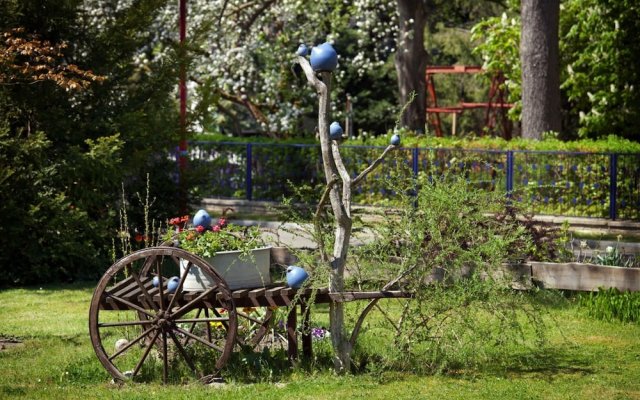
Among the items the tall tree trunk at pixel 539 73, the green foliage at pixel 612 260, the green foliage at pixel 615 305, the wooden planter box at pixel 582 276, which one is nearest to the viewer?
the green foliage at pixel 615 305

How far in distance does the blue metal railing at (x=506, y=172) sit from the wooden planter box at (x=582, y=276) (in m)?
5.61

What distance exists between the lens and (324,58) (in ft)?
25.9

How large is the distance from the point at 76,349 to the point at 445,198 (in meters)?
3.51

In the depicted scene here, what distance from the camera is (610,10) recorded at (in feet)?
75.3

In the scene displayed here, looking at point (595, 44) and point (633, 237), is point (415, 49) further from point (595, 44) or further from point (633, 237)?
point (633, 237)

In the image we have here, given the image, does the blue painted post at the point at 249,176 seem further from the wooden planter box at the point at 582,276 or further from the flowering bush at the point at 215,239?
the flowering bush at the point at 215,239

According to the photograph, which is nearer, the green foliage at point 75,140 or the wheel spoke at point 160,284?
the wheel spoke at point 160,284

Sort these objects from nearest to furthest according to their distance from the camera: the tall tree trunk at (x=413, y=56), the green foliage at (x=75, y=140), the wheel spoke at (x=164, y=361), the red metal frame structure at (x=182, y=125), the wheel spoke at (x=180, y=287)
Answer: the wheel spoke at (x=180, y=287) → the wheel spoke at (x=164, y=361) → the green foliage at (x=75, y=140) → the red metal frame structure at (x=182, y=125) → the tall tree trunk at (x=413, y=56)

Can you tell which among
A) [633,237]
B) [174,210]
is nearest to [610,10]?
[633,237]

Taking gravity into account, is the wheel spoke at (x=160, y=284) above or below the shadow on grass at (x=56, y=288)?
above

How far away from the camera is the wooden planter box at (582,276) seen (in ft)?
33.8

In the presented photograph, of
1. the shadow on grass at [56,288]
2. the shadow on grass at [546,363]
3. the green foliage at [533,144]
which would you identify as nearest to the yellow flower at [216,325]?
the shadow on grass at [546,363]

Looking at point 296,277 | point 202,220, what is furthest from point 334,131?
point 202,220

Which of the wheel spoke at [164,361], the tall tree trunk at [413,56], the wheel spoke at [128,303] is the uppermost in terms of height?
the tall tree trunk at [413,56]
